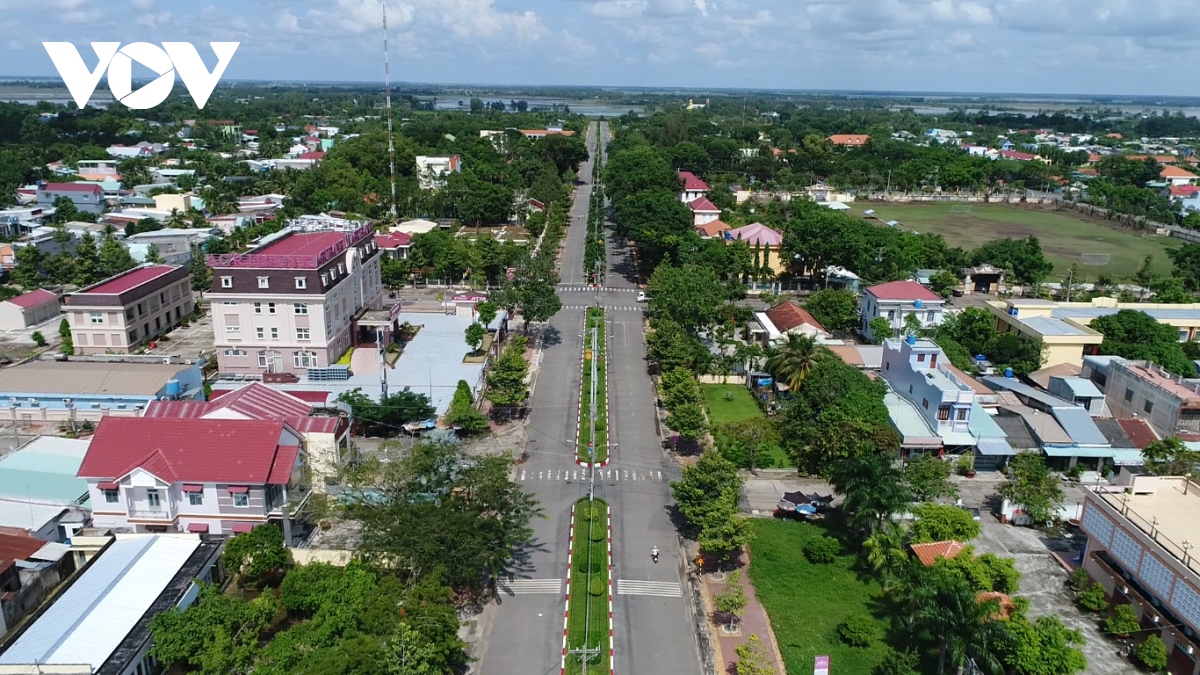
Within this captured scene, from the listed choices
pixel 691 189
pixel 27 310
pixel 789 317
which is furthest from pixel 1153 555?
pixel 691 189

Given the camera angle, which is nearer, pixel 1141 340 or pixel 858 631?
pixel 858 631

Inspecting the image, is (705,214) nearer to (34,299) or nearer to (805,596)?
(34,299)

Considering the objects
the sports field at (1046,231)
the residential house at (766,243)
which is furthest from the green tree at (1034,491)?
the sports field at (1046,231)

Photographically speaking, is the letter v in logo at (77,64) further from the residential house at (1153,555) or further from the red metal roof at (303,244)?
the residential house at (1153,555)

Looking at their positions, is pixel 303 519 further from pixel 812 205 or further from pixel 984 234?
pixel 984 234

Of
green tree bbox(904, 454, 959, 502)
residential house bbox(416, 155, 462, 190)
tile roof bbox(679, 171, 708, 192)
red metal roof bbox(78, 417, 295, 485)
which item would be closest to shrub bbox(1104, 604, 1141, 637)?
green tree bbox(904, 454, 959, 502)

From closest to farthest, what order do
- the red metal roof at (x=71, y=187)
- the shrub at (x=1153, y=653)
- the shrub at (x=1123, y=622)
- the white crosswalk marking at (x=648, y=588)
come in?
1. the shrub at (x=1153, y=653)
2. the shrub at (x=1123, y=622)
3. the white crosswalk marking at (x=648, y=588)
4. the red metal roof at (x=71, y=187)

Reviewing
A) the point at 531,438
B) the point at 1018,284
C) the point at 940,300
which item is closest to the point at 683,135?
the point at 1018,284
